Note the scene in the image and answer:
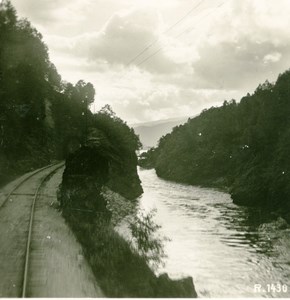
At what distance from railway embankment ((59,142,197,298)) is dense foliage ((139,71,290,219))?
27.3 meters

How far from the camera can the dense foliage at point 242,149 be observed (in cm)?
5862

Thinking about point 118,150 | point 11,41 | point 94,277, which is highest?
point 11,41

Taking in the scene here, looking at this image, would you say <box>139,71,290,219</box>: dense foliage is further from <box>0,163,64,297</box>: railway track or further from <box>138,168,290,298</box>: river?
<box>0,163,64,297</box>: railway track

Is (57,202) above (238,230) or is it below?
above

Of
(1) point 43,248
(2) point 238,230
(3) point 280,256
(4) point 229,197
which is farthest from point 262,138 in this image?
(1) point 43,248

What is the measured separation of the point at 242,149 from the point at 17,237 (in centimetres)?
7764

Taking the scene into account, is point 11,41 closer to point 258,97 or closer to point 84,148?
point 84,148

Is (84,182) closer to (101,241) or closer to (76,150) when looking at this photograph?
(76,150)

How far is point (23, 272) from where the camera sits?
44.6ft

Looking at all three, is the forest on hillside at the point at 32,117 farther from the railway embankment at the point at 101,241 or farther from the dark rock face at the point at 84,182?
the railway embankment at the point at 101,241

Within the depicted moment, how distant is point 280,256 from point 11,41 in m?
34.0

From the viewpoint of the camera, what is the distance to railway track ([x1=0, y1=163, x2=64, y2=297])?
12555 mm

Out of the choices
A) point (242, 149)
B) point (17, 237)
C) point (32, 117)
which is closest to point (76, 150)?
point (17, 237)

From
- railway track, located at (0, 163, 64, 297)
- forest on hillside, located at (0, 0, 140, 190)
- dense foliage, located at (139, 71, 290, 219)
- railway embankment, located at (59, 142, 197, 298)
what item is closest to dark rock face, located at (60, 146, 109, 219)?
railway embankment, located at (59, 142, 197, 298)
